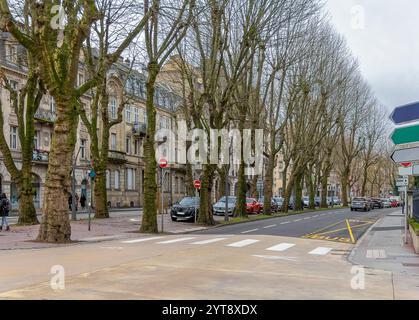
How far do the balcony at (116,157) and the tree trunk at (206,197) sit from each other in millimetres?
31141

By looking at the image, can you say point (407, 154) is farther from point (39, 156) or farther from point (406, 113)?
point (39, 156)

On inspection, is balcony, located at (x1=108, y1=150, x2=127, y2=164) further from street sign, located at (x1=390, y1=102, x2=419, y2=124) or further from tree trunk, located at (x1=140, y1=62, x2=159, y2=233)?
street sign, located at (x1=390, y1=102, x2=419, y2=124)

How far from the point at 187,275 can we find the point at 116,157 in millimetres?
50660

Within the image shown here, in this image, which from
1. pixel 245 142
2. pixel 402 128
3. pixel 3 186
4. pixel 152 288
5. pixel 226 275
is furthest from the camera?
pixel 3 186

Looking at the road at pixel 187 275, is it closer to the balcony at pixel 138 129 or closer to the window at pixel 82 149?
the window at pixel 82 149

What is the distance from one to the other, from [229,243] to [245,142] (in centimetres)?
2160

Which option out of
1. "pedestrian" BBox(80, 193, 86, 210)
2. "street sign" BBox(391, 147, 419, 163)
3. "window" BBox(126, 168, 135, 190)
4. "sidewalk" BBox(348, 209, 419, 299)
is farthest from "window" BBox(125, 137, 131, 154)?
"street sign" BBox(391, 147, 419, 163)

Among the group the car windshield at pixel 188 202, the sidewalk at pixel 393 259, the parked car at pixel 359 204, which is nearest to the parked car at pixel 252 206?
the car windshield at pixel 188 202

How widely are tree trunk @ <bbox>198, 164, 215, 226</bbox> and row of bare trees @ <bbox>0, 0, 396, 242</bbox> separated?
0.19 ft

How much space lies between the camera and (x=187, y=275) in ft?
31.7

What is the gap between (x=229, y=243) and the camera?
17406mm

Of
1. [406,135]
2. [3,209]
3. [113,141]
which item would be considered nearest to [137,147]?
[113,141]

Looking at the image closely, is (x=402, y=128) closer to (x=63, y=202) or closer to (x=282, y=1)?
(x=63, y=202)
